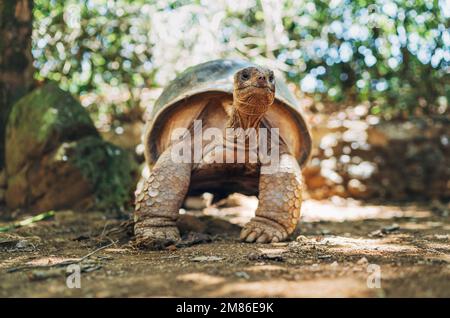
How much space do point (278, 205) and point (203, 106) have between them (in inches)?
39.6

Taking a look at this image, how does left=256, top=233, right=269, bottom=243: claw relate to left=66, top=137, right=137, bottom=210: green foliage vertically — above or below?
below

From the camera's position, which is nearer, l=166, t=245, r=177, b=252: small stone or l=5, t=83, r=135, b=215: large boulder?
l=166, t=245, r=177, b=252: small stone

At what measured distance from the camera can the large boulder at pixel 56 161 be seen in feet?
16.2

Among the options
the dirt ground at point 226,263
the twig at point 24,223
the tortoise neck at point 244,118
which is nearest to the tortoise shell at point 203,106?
the tortoise neck at point 244,118

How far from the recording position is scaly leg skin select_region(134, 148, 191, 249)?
3111 mm

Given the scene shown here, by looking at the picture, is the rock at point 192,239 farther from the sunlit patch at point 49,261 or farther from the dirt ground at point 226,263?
the sunlit patch at point 49,261

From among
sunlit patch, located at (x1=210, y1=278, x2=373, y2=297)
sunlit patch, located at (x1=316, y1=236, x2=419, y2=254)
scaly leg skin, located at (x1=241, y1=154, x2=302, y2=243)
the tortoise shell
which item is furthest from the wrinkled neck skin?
sunlit patch, located at (x1=210, y1=278, x2=373, y2=297)

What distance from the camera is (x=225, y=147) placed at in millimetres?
3428

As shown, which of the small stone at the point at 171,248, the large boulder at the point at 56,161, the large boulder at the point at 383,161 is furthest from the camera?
the large boulder at the point at 383,161

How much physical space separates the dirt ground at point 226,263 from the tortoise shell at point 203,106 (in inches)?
30.2

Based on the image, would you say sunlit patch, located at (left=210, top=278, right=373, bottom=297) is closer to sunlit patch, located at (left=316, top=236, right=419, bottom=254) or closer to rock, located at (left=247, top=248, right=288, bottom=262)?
rock, located at (left=247, top=248, right=288, bottom=262)

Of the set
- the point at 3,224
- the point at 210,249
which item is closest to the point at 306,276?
the point at 210,249

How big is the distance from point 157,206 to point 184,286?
1.39m

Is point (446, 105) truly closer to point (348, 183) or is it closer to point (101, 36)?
point (348, 183)
